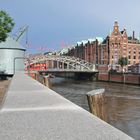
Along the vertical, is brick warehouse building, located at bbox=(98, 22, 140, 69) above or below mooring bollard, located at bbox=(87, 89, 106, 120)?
above

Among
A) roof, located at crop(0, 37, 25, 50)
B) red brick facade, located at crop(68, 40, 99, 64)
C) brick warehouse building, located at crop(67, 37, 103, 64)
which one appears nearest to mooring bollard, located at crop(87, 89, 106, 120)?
roof, located at crop(0, 37, 25, 50)

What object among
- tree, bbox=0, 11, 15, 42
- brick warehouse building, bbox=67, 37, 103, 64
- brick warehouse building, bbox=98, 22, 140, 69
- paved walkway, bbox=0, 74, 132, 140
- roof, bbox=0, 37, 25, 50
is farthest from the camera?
brick warehouse building, bbox=67, 37, 103, 64

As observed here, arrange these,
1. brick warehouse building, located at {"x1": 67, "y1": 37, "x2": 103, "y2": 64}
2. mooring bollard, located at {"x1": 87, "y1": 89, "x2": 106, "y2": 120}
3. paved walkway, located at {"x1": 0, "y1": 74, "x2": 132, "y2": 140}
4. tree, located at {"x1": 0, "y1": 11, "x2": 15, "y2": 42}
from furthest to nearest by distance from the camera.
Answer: brick warehouse building, located at {"x1": 67, "y1": 37, "x2": 103, "y2": 64} < tree, located at {"x1": 0, "y1": 11, "x2": 15, "y2": 42} < mooring bollard, located at {"x1": 87, "y1": 89, "x2": 106, "y2": 120} < paved walkway, located at {"x1": 0, "y1": 74, "x2": 132, "y2": 140}

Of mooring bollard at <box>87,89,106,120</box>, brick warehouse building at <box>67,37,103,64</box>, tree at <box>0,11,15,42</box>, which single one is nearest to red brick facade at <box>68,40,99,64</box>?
brick warehouse building at <box>67,37,103,64</box>

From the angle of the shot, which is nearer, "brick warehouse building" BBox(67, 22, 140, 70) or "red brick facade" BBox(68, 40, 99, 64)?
"brick warehouse building" BBox(67, 22, 140, 70)

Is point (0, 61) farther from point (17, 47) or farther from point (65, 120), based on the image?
point (65, 120)

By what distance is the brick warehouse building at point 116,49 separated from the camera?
102 m

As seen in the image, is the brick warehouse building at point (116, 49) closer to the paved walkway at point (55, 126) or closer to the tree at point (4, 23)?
the tree at point (4, 23)

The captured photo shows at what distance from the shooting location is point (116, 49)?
103 metres

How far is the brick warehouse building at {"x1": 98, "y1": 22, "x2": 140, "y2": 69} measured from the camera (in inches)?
4011

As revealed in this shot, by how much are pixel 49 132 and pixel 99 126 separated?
618 millimetres

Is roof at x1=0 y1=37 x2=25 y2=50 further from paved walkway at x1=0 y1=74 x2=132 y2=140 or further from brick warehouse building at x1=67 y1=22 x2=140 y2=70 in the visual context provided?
paved walkway at x1=0 y1=74 x2=132 y2=140

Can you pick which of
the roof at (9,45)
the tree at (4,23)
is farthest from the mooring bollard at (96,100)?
the roof at (9,45)

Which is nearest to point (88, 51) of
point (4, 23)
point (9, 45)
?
point (9, 45)
